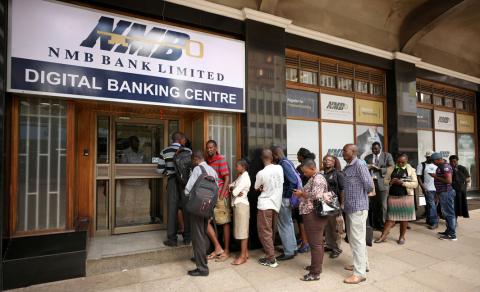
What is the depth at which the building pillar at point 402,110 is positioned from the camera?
700 cm

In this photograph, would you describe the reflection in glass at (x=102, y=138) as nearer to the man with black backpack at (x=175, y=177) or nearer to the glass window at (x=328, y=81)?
the man with black backpack at (x=175, y=177)

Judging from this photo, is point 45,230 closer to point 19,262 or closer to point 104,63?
point 19,262

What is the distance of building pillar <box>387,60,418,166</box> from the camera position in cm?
700

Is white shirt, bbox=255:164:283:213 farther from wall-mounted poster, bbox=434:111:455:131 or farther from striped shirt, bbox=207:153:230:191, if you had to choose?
wall-mounted poster, bbox=434:111:455:131

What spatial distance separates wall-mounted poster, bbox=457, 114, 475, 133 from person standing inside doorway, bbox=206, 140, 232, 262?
351 inches

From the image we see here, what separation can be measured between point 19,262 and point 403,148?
315 inches

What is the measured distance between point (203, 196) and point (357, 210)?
203cm

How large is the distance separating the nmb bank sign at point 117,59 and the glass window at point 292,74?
4.36 feet

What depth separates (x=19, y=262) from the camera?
3.20 meters

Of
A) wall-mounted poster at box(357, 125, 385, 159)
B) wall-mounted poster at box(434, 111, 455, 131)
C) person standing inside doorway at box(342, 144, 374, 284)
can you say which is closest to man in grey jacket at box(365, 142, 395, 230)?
wall-mounted poster at box(357, 125, 385, 159)

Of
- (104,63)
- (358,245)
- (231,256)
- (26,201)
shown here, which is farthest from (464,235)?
(26,201)

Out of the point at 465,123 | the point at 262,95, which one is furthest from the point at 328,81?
the point at 465,123

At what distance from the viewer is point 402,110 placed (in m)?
7.09

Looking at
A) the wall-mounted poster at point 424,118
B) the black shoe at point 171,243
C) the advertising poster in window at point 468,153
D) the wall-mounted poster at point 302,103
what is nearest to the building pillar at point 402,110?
the wall-mounted poster at point 424,118
